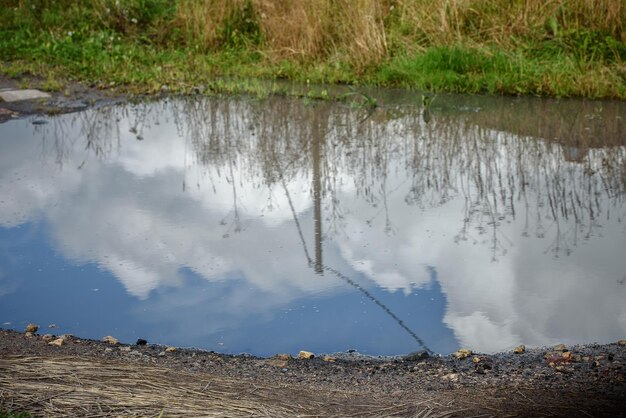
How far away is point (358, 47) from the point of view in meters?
10.8

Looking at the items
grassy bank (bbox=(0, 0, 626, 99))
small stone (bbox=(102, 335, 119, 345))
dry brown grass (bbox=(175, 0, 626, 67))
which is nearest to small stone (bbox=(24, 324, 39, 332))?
small stone (bbox=(102, 335, 119, 345))

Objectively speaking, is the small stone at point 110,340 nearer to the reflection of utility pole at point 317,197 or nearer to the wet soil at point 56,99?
the reflection of utility pole at point 317,197

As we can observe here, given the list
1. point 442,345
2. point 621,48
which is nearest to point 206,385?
point 442,345

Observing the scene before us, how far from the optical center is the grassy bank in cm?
1017

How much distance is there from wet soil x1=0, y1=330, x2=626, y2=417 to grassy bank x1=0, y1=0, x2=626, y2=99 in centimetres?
641

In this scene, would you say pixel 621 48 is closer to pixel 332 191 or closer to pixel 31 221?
pixel 332 191

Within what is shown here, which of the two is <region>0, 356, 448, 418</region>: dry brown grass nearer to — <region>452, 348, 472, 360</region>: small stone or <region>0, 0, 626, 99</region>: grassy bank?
<region>452, 348, 472, 360</region>: small stone

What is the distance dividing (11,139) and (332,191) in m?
3.46

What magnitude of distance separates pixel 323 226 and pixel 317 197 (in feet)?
2.36

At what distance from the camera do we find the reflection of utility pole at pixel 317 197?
5484 mm

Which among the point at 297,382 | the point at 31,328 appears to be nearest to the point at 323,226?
the point at 31,328

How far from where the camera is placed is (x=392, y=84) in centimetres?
1057

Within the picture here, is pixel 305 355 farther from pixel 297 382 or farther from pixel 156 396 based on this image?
pixel 156 396

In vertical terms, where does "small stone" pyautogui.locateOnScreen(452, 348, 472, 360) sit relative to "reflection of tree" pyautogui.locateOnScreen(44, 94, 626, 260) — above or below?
below
